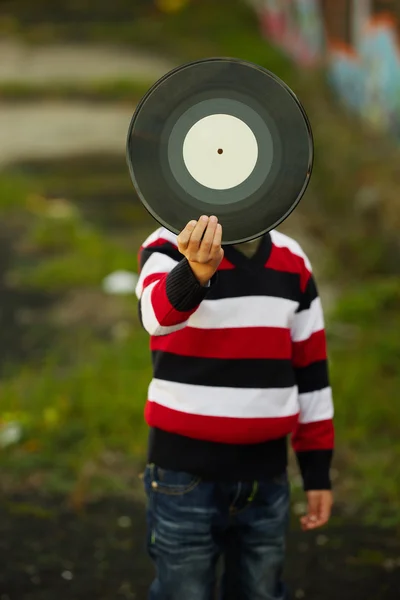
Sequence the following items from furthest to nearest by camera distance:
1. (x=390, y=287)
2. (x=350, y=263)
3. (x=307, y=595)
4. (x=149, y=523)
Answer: (x=350, y=263), (x=390, y=287), (x=307, y=595), (x=149, y=523)

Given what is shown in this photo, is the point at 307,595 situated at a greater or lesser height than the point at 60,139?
lesser

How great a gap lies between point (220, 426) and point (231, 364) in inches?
5.5

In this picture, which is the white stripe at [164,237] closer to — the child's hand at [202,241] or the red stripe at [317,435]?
the child's hand at [202,241]

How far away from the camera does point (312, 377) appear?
96.7 inches

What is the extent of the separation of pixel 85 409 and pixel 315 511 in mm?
2121

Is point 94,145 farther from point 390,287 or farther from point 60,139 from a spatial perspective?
point 390,287

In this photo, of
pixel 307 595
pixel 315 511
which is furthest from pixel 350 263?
pixel 315 511

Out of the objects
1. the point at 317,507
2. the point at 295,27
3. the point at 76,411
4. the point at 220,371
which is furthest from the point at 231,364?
the point at 295,27

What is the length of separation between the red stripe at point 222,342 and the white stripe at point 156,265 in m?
0.13

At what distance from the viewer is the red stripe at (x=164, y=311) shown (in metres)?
2.07

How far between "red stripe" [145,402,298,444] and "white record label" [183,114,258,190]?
571 millimetres

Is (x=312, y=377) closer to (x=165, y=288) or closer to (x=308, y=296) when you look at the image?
(x=308, y=296)

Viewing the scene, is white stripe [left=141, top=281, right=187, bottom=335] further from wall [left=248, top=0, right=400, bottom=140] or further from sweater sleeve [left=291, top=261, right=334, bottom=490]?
wall [left=248, top=0, right=400, bottom=140]

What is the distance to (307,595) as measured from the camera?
3.30m
